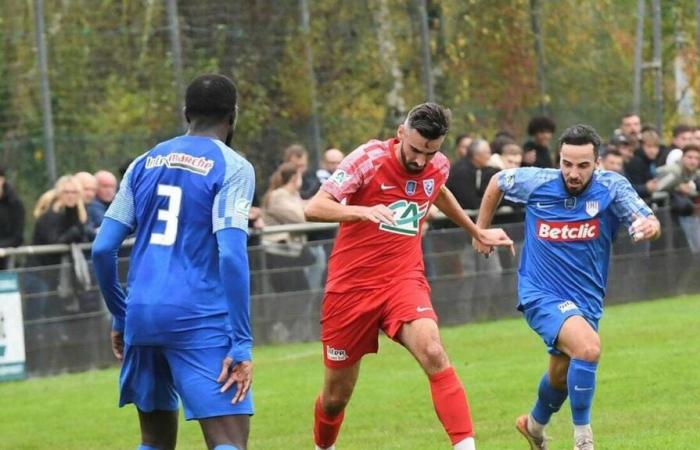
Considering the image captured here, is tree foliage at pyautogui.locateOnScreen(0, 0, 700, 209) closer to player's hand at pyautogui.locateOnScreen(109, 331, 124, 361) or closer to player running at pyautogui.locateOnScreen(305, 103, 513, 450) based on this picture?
player running at pyautogui.locateOnScreen(305, 103, 513, 450)

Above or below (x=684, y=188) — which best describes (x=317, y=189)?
above

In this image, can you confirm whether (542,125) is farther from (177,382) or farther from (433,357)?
(177,382)

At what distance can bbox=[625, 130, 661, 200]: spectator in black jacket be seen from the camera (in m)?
20.9

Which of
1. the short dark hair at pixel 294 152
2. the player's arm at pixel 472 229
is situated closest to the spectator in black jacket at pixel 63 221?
the short dark hair at pixel 294 152

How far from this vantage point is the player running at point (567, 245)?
32.2 feet

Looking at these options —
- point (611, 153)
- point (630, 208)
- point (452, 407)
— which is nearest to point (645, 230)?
point (630, 208)

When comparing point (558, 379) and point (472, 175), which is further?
point (472, 175)

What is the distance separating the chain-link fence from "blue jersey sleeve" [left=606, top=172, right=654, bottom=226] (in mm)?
7814

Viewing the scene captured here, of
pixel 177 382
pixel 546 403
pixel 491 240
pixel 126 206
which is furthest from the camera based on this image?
pixel 546 403

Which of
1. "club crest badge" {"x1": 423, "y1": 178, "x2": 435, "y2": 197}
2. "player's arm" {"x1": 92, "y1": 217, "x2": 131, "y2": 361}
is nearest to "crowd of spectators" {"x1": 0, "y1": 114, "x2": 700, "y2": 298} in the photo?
"club crest badge" {"x1": 423, "y1": 178, "x2": 435, "y2": 197}

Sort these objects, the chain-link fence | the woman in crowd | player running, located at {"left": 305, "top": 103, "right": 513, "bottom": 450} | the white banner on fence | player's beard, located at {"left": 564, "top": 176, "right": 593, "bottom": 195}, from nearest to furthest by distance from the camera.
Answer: player running, located at {"left": 305, "top": 103, "right": 513, "bottom": 450}
player's beard, located at {"left": 564, "top": 176, "right": 593, "bottom": 195}
the white banner on fence
the chain-link fence
the woman in crowd

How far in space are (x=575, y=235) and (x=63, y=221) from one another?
7.81 meters

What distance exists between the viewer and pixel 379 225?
969 cm

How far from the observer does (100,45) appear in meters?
18.3
